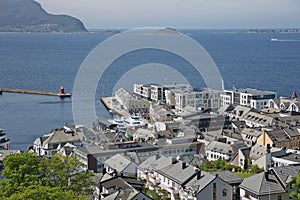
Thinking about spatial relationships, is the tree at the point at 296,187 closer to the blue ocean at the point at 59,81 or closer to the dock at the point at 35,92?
the blue ocean at the point at 59,81

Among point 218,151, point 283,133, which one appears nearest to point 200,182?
point 218,151

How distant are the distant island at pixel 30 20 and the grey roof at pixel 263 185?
16590 centimetres

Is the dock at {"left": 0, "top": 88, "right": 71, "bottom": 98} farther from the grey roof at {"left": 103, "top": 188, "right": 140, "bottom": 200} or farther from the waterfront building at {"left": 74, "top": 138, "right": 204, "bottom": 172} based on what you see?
the grey roof at {"left": 103, "top": 188, "right": 140, "bottom": 200}

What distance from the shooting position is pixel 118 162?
14.1 meters

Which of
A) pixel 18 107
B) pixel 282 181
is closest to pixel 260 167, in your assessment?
pixel 282 181

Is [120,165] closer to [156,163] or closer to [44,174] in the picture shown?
[156,163]

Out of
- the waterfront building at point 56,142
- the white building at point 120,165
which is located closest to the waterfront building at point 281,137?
the white building at point 120,165

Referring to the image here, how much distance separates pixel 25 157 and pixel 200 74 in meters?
38.9

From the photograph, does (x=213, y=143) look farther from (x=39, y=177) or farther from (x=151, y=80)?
(x=151, y=80)

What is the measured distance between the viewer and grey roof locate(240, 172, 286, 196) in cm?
1047

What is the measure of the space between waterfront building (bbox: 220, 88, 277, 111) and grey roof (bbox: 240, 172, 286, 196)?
1624 cm

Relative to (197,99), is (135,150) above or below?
above

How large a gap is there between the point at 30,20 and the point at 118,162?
176 m

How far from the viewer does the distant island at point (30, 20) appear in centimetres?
17350
